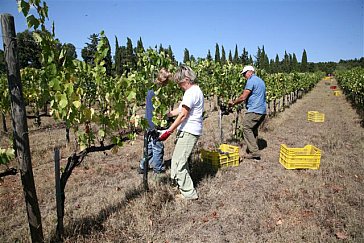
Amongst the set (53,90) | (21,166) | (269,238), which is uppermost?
(53,90)

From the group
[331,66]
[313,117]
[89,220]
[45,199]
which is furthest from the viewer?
[331,66]

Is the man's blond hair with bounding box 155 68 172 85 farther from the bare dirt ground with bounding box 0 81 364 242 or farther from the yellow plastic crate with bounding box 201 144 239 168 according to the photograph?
the yellow plastic crate with bounding box 201 144 239 168

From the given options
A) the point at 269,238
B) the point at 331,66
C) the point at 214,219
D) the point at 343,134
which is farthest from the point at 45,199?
the point at 331,66

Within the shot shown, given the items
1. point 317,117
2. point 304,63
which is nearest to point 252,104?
point 317,117

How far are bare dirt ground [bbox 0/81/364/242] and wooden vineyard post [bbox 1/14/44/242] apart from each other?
272mm

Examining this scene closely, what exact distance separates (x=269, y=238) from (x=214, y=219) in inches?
28.6

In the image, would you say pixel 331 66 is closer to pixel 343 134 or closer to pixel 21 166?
pixel 343 134

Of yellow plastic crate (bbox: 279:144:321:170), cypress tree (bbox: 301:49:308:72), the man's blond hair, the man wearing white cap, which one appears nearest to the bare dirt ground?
yellow plastic crate (bbox: 279:144:321:170)

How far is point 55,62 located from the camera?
246 cm

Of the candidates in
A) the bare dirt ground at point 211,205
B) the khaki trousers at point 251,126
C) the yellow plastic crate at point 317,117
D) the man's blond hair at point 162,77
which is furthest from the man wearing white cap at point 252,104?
the yellow plastic crate at point 317,117

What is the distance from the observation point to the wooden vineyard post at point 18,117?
224 cm

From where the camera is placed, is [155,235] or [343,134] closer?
[155,235]

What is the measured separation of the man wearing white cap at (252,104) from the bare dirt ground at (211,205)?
18.8 inches

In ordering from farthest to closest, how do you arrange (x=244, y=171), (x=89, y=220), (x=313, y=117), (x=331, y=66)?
(x=331, y=66)
(x=313, y=117)
(x=244, y=171)
(x=89, y=220)
